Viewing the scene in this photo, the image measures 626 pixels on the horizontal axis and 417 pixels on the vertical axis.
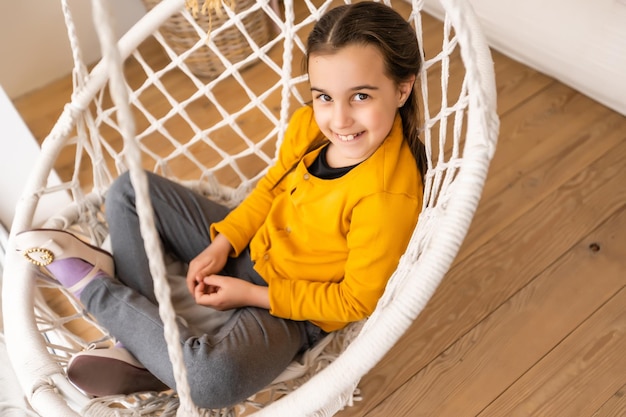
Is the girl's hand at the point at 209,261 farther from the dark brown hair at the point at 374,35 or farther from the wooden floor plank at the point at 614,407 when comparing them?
the wooden floor plank at the point at 614,407

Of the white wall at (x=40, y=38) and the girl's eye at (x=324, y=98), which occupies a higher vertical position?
the white wall at (x=40, y=38)

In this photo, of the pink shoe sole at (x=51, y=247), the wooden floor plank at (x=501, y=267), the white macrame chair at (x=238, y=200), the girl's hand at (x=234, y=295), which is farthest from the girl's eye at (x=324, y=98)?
the wooden floor plank at (x=501, y=267)

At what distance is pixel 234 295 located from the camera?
0.87 meters

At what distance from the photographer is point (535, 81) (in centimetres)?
145

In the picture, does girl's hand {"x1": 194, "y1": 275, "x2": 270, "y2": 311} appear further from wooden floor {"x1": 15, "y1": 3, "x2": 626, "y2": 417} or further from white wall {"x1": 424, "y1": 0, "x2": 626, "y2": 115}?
white wall {"x1": 424, "y1": 0, "x2": 626, "y2": 115}

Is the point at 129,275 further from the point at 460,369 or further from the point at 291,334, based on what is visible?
the point at 460,369

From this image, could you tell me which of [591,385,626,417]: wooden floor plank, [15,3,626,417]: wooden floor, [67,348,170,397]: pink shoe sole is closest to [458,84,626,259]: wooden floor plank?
[15,3,626,417]: wooden floor

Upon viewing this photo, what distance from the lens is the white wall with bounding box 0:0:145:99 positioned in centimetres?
144

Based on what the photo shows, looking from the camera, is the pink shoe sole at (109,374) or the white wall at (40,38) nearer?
the pink shoe sole at (109,374)

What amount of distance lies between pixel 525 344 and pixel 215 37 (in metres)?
0.98

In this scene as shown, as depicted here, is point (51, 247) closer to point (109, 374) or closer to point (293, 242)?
point (109, 374)

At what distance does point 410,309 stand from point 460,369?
478mm

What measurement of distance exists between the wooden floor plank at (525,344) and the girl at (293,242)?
0.91 ft

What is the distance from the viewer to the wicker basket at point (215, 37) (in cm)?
142
